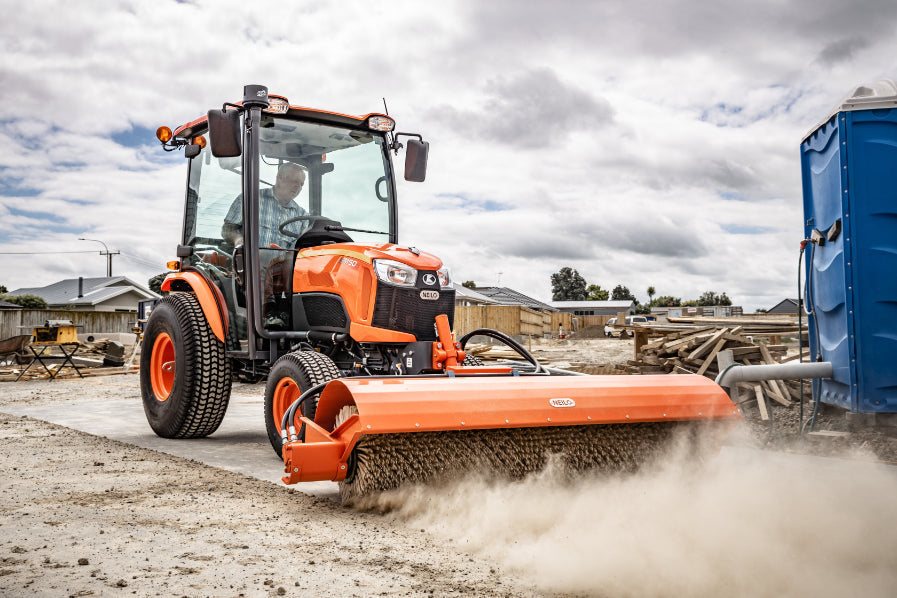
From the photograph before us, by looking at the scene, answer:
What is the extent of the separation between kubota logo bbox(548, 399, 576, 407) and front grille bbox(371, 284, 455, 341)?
1.63 m

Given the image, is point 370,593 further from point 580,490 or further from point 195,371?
point 195,371

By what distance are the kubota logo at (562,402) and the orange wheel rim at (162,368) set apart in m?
4.48

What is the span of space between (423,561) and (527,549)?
0.48m

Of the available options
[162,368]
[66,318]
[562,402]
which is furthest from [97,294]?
[562,402]

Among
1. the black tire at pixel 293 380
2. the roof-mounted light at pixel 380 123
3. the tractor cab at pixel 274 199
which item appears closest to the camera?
the black tire at pixel 293 380

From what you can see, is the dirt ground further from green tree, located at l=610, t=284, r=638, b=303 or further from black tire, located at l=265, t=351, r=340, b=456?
green tree, located at l=610, t=284, r=638, b=303

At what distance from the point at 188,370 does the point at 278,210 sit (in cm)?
162

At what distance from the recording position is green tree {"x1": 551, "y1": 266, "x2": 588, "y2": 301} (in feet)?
325

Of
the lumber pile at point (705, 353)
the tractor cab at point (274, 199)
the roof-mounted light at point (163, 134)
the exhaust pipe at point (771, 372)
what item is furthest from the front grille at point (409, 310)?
the lumber pile at point (705, 353)

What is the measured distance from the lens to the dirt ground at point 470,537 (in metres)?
3.00

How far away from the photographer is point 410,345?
5.67 meters

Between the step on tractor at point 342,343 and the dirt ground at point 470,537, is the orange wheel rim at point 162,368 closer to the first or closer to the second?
the step on tractor at point 342,343

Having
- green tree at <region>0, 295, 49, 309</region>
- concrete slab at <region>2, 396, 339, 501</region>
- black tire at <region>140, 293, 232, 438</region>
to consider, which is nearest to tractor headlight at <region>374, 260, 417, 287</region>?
concrete slab at <region>2, 396, 339, 501</region>

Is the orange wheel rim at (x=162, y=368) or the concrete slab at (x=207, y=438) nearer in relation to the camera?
the concrete slab at (x=207, y=438)
